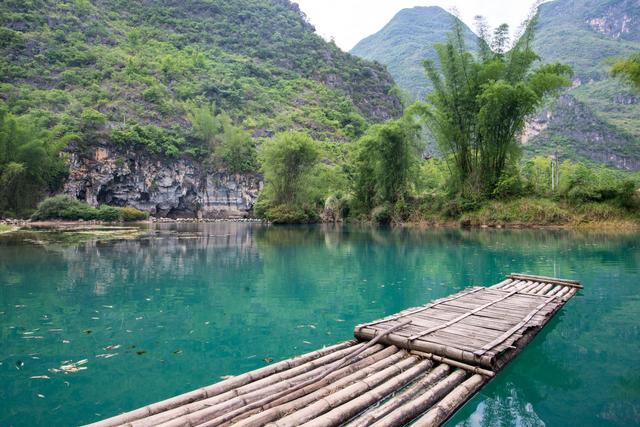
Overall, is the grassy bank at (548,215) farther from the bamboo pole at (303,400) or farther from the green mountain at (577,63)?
the bamboo pole at (303,400)

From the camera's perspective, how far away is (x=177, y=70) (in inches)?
2714

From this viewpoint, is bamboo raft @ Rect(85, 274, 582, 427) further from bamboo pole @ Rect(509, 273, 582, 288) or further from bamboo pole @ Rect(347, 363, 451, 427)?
bamboo pole @ Rect(509, 273, 582, 288)

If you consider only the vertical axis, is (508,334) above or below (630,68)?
below

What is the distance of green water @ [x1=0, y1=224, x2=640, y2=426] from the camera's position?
3.62 metres

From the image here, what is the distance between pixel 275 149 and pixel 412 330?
3423cm

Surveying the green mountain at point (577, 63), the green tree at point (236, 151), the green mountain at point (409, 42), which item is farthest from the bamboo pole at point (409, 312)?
the green mountain at point (409, 42)

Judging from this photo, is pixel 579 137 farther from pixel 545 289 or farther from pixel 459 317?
pixel 459 317

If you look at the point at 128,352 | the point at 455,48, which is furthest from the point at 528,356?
the point at 455,48

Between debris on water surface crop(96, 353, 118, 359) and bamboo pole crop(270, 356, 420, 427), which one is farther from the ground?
bamboo pole crop(270, 356, 420, 427)

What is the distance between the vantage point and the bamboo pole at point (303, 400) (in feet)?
8.70

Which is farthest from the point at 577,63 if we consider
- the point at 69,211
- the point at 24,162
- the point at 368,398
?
the point at 368,398

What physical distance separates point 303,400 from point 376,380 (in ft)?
2.41

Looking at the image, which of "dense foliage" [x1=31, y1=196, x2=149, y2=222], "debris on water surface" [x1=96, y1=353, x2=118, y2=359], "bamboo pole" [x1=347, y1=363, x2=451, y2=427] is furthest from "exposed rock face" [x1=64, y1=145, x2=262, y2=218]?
"bamboo pole" [x1=347, y1=363, x2=451, y2=427]

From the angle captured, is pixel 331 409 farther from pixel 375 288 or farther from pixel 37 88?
pixel 37 88
